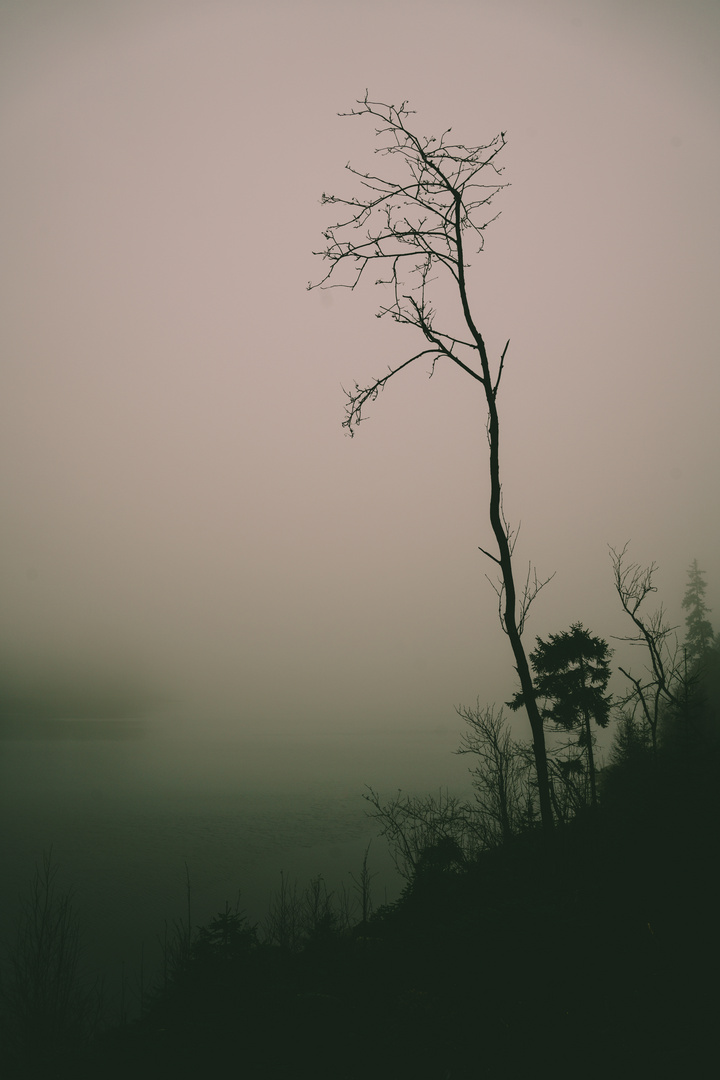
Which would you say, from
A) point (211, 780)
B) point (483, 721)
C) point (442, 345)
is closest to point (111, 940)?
point (483, 721)

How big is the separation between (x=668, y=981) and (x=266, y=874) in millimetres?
84856

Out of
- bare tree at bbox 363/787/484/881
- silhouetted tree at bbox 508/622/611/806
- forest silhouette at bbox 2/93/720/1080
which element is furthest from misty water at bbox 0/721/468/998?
forest silhouette at bbox 2/93/720/1080

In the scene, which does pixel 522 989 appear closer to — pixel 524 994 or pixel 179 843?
pixel 524 994

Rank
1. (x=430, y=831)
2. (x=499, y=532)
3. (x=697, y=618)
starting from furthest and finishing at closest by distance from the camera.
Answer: (x=697, y=618) < (x=430, y=831) < (x=499, y=532)

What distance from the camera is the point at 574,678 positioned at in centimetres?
2728

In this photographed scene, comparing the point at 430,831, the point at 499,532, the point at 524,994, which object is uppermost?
the point at 499,532

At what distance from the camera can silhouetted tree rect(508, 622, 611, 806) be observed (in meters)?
27.3

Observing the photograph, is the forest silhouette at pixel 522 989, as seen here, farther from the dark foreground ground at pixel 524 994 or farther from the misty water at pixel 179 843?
the misty water at pixel 179 843

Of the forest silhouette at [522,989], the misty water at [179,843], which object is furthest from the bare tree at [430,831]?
the misty water at [179,843]

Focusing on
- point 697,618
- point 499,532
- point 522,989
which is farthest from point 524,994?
point 697,618

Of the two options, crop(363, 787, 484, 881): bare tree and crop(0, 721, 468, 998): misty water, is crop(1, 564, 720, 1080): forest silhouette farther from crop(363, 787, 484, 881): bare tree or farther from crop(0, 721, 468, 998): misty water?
crop(0, 721, 468, 998): misty water

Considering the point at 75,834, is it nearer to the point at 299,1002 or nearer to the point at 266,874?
the point at 266,874

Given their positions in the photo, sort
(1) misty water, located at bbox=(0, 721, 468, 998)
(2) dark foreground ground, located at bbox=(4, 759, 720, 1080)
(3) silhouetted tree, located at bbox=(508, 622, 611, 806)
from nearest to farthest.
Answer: (2) dark foreground ground, located at bbox=(4, 759, 720, 1080) → (3) silhouetted tree, located at bbox=(508, 622, 611, 806) → (1) misty water, located at bbox=(0, 721, 468, 998)

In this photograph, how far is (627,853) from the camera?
25.4 ft
